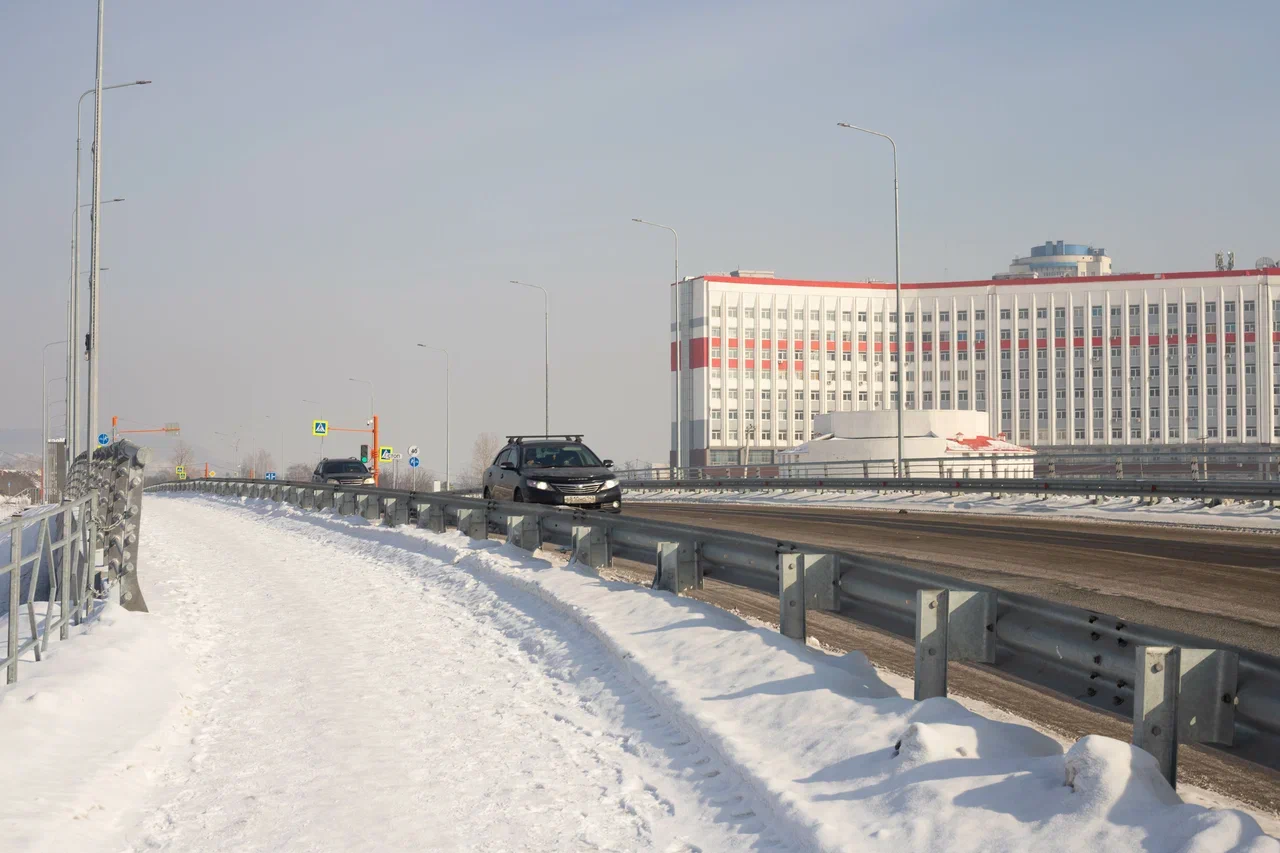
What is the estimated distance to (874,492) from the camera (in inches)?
1624

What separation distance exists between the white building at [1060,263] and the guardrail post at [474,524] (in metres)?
136

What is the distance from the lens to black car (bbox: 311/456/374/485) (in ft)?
163

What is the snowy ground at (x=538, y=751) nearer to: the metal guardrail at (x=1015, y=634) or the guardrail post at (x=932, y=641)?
the guardrail post at (x=932, y=641)

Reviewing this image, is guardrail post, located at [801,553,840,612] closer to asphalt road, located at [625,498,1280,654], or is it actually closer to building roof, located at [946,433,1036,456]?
asphalt road, located at [625,498,1280,654]

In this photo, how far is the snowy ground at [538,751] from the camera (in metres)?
5.00

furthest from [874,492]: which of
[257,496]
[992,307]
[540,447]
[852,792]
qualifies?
[992,307]

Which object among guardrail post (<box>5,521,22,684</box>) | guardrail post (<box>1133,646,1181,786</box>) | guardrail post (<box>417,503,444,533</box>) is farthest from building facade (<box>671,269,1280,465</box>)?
guardrail post (<box>1133,646,1181,786</box>)

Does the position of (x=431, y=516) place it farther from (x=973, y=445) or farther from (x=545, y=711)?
(x=973, y=445)

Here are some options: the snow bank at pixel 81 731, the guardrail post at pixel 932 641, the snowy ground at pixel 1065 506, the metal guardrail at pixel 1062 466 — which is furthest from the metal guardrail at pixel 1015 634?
the metal guardrail at pixel 1062 466

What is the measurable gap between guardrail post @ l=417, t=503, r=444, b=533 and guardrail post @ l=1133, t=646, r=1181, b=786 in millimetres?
17698

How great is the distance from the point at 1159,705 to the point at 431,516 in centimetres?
1844

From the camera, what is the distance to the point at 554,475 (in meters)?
25.2

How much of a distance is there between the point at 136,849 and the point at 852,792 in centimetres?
319

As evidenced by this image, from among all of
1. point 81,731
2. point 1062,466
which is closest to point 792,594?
point 81,731
